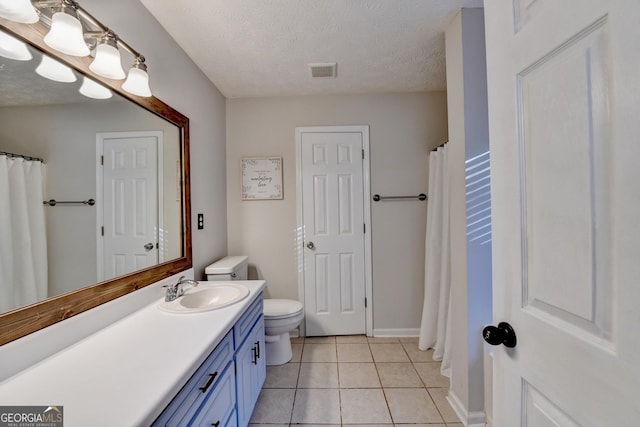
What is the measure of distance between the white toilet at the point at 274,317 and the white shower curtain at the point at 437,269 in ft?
3.71

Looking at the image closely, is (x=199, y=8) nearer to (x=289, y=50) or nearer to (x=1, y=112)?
(x=289, y=50)

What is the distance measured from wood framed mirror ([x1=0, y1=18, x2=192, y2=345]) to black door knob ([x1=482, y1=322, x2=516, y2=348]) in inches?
54.8

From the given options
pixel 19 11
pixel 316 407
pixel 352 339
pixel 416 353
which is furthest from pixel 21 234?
pixel 416 353

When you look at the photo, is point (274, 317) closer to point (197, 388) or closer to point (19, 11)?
point (197, 388)

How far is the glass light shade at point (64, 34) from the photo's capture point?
855mm

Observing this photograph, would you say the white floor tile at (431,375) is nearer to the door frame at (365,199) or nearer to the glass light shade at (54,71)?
the door frame at (365,199)

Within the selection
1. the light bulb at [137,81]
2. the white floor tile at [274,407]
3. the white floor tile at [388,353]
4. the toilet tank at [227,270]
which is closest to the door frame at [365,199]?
the white floor tile at [388,353]

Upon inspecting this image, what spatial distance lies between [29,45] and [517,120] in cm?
152

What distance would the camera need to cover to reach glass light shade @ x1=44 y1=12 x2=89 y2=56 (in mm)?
855

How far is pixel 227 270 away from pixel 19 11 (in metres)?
1.55

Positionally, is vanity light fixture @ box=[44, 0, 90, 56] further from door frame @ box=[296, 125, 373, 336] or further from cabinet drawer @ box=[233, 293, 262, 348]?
door frame @ box=[296, 125, 373, 336]

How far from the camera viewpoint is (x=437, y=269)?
7.22 feet

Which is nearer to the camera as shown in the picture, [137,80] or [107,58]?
[107,58]

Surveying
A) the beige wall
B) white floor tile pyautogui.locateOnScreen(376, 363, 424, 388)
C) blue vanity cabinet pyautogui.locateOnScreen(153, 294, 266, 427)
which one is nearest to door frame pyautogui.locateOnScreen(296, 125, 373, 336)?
the beige wall
